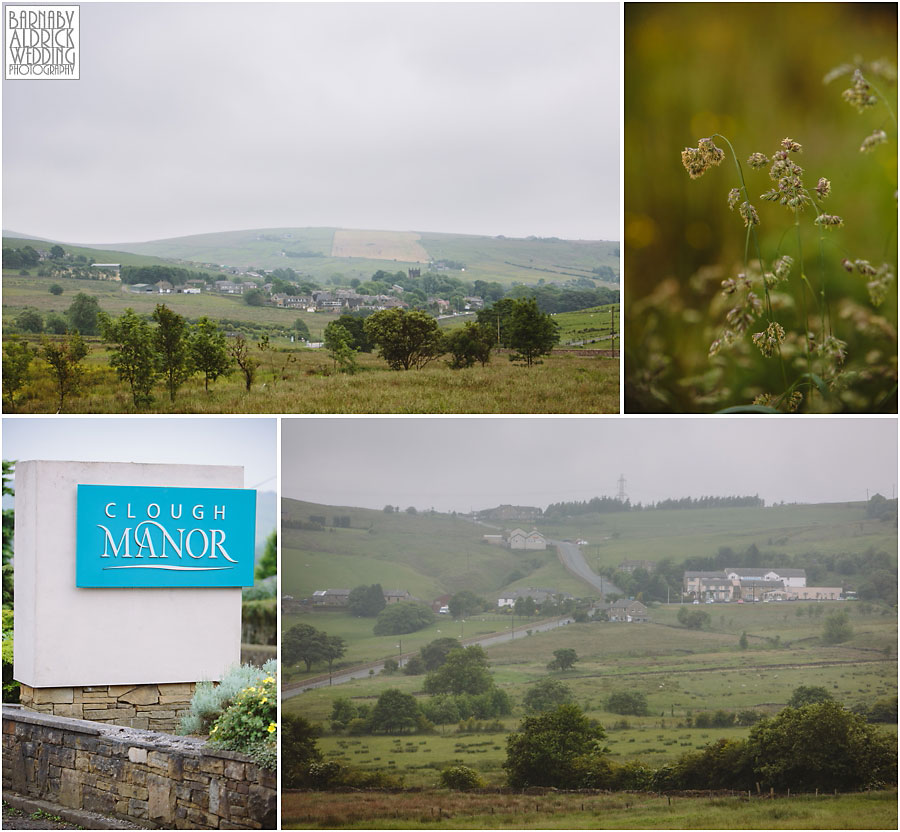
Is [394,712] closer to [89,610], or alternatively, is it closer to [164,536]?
[164,536]

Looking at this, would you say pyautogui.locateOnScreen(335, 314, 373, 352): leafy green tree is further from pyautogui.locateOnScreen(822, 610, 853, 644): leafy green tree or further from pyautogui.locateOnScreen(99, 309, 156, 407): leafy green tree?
pyautogui.locateOnScreen(822, 610, 853, 644): leafy green tree

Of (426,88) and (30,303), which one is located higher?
(426,88)

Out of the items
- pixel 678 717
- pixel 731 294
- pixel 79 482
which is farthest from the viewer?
pixel 79 482

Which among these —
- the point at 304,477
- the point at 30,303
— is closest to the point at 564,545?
the point at 304,477

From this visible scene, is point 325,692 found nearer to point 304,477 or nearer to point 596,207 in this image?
point 304,477

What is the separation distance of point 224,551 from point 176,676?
1057mm

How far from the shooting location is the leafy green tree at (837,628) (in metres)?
7.43

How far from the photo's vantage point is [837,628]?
745 cm

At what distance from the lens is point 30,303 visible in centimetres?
705

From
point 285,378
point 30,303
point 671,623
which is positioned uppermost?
point 30,303

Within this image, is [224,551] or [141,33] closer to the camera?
[141,33]

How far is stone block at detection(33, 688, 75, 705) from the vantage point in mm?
7992

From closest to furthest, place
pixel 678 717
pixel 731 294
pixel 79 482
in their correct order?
pixel 731 294 < pixel 678 717 < pixel 79 482

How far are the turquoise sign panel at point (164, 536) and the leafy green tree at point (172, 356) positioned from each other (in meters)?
1.28
